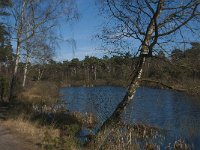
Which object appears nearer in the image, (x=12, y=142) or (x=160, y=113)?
(x=12, y=142)

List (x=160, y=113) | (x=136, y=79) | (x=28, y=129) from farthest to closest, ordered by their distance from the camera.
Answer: (x=160, y=113), (x=28, y=129), (x=136, y=79)

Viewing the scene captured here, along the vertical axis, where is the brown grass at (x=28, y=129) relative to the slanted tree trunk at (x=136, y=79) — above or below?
below

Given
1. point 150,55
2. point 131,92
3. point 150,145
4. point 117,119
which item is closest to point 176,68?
point 150,55

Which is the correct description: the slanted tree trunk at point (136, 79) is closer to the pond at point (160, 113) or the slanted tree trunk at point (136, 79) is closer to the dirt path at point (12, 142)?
the pond at point (160, 113)

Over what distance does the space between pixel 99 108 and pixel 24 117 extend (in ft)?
17.1

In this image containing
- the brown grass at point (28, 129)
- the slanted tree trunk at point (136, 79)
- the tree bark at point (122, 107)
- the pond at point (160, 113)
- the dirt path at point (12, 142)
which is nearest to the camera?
the dirt path at point (12, 142)

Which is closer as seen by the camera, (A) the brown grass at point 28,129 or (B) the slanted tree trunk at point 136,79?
(B) the slanted tree trunk at point 136,79

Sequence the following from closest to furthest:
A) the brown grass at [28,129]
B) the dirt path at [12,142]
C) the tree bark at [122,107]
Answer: the dirt path at [12,142] → the tree bark at [122,107] → the brown grass at [28,129]

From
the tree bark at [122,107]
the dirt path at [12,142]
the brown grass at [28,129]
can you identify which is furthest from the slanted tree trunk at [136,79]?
the dirt path at [12,142]

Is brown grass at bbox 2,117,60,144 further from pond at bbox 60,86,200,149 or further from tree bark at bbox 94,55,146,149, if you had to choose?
pond at bbox 60,86,200,149

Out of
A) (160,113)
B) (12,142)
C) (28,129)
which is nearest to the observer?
(12,142)

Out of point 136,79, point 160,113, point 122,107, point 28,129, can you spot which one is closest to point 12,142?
point 28,129

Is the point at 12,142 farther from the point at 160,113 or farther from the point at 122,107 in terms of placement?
the point at 160,113

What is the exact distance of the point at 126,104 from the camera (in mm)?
12398
